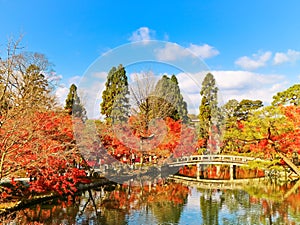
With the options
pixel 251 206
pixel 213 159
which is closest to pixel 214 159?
pixel 213 159

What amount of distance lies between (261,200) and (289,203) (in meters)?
1.04

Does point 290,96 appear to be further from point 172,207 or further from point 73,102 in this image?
point 73,102

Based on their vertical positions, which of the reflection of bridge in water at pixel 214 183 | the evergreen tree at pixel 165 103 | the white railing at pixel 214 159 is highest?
the evergreen tree at pixel 165 103

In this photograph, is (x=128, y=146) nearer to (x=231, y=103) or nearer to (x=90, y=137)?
(x=90, y=137)

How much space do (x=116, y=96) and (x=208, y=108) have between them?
7.52 m

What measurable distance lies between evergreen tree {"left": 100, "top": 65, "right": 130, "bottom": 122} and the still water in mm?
5688

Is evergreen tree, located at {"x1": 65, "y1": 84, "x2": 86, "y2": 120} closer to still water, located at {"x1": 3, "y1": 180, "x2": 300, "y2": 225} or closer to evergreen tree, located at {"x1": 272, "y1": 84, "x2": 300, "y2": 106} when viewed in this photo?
still water, located at {"x1": 3, "y1": 180, "x2": 300, "y2": 225}

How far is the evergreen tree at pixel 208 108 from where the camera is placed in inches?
905

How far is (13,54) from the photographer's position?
5.39 meters

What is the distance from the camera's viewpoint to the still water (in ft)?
29.8

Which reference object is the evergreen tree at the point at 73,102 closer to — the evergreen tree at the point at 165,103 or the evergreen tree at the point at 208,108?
the evergreen tree at the point at 165,103

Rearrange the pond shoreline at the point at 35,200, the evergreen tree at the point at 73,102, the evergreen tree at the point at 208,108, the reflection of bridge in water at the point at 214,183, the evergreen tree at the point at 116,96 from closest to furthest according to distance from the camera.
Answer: the pond shoreline at the point at 35,200 → the reflection of bridge in water at the point at 214,183 → the evergreen tree at the point at 116,96 → the evergreen tree at the point at 73,102 → the evergreen tree at the point at 208,108

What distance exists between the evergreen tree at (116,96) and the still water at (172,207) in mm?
5688

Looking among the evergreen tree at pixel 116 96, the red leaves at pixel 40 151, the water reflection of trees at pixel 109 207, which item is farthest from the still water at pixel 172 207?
the evergreen tree at pixel 116 96
